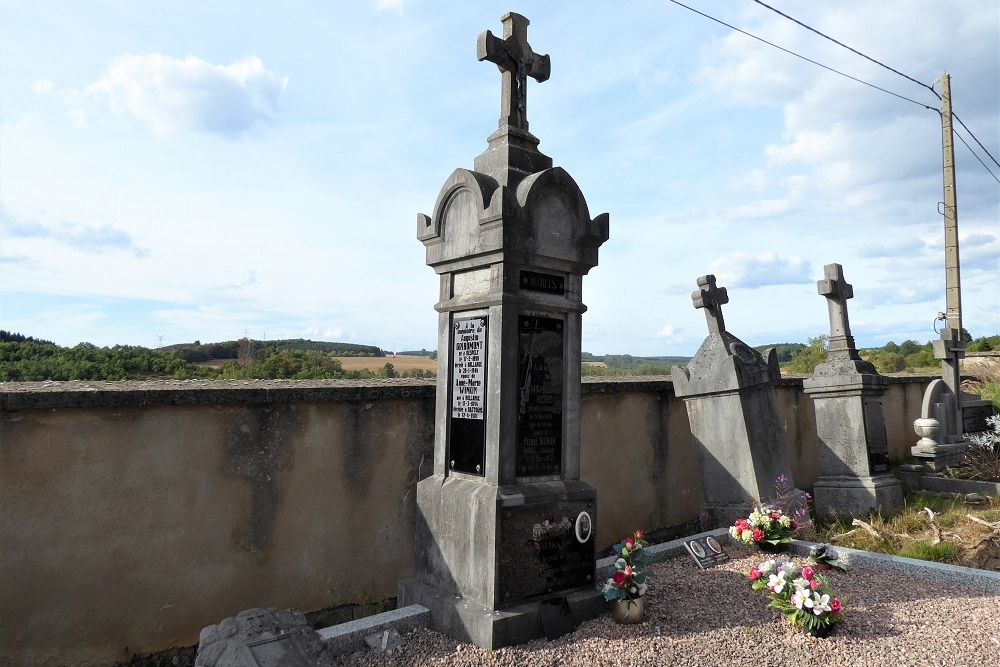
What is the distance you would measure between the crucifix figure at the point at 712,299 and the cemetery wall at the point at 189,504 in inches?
123

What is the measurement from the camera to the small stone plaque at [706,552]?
547cm

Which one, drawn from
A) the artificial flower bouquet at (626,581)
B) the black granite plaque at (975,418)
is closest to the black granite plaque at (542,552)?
Answer: the artificial flower bouquet at (626,581)

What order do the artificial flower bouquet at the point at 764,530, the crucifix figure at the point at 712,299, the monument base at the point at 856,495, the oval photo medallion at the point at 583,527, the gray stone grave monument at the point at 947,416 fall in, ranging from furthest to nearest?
the gray stone grave monument at the point at 947,416, the monument base at the point at 856,495, the crucifix figure at the point at 712,299, the artificial flower bouquet at the point at 764,530, the oval photo medallion at the point at 583,527

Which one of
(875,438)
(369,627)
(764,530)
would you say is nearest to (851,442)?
(875,438)

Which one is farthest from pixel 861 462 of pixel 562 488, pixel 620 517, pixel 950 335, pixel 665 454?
pixel 562 488

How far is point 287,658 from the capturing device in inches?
132

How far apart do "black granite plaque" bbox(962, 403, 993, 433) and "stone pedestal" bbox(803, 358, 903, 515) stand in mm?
3158

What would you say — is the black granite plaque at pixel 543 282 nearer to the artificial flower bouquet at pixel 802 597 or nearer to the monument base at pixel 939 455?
the artificial flower bouquet at pixel 802 597

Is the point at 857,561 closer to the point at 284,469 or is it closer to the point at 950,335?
the point at 284,469

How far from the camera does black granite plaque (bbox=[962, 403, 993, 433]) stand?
10406mm

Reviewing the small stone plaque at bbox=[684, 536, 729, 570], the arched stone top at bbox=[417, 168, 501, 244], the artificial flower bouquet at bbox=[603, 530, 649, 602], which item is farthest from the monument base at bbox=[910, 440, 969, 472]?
the arched stone top at bbox=[417, 168, 501, 244]

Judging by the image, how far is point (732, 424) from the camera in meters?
6.73

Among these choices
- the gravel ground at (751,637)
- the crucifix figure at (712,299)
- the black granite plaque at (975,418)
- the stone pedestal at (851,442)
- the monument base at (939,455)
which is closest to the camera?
the gravel ground at (751,637)

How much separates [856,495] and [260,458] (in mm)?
6655
